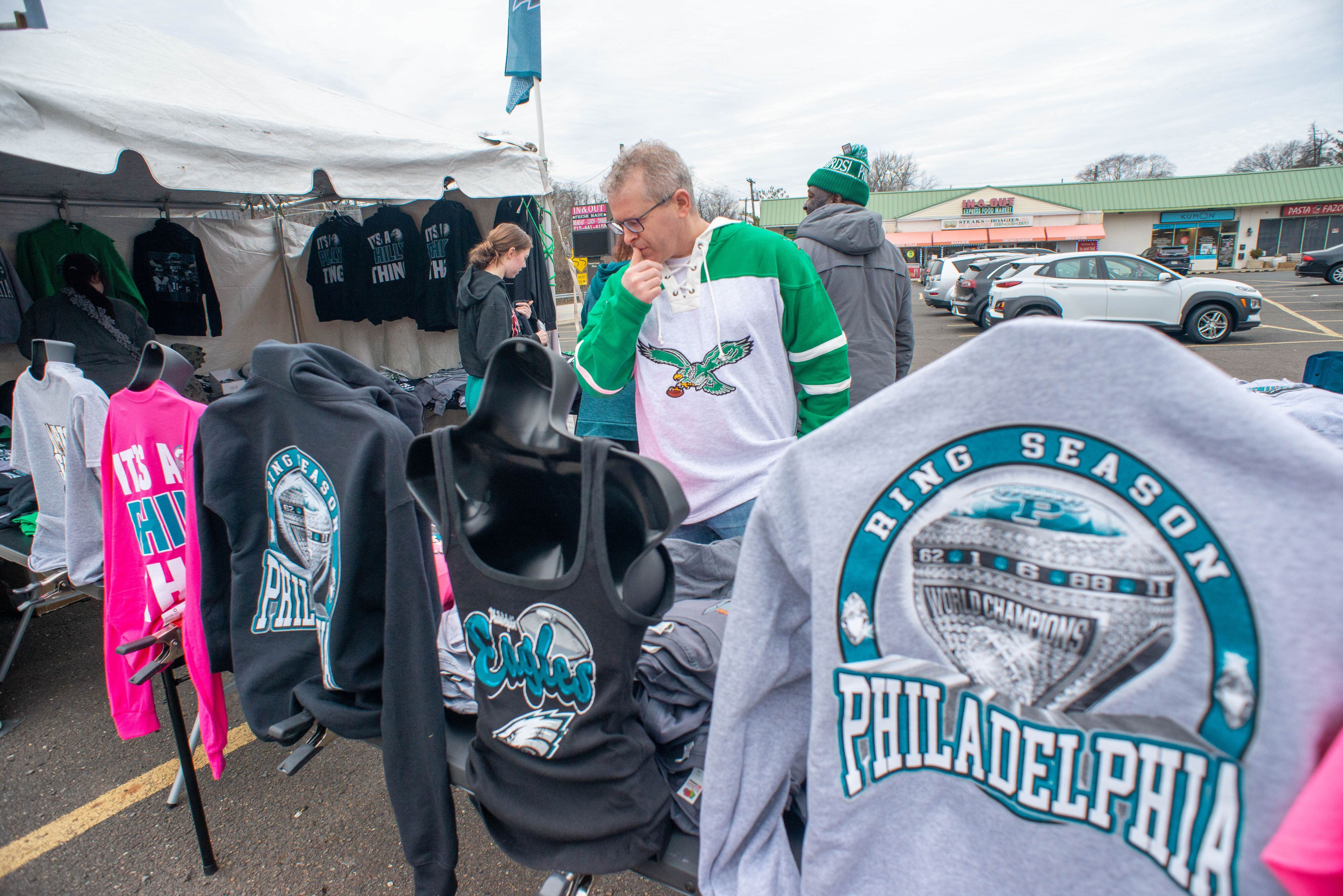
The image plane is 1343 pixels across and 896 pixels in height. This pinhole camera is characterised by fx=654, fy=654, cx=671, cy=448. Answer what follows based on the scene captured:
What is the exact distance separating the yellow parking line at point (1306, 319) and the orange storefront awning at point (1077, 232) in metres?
18.4

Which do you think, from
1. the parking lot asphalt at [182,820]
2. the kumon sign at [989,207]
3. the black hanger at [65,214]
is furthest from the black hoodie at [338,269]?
the kumon sign at [989,207]

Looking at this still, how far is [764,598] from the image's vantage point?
958 millimetres

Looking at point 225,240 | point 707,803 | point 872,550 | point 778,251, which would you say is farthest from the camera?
point 225,240

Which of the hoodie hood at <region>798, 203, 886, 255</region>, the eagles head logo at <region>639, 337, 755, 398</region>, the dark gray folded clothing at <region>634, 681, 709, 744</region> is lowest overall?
the dark gray folded clothing at <region>634, 681, 709, 744</region>

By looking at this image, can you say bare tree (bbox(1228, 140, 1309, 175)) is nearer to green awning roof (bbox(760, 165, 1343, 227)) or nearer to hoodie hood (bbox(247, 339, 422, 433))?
green awning roof (bbox(760, 165, 1343, 227))

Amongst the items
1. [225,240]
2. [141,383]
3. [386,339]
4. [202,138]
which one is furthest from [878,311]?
[225,240]

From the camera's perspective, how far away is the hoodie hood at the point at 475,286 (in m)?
4.22

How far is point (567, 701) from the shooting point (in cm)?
113

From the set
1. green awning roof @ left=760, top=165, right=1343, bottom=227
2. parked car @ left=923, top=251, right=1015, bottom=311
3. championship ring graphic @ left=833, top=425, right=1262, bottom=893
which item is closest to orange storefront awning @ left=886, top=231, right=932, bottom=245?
green awning roof @ left=760, top=165, right=1343, bottom=227

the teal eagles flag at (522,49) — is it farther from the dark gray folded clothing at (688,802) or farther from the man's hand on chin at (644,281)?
the dark gray folded clothing at (688,802)

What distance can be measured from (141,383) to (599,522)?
5.84ft

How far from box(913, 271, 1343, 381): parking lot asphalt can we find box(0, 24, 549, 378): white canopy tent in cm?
471

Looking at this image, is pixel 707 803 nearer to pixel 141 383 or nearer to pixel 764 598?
pixel 764 598

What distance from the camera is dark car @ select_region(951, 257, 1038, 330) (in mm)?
14008
